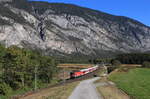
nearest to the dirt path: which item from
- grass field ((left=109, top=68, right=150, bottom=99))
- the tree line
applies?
grass field ((left=109, top=68, right=150, bottom=99))

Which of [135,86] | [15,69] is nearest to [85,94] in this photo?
[135,86]

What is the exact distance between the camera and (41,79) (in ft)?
334

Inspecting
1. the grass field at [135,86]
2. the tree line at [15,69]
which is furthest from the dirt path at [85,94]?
the tree line at [15,69]

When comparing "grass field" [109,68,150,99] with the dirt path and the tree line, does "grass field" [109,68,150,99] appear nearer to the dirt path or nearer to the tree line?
the dirt path

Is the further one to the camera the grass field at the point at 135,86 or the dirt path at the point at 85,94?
the grass field at the point at 135,86

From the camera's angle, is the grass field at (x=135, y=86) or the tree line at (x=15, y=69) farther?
the tree line at (x=15, y=69)

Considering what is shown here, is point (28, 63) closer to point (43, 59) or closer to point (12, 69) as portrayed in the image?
point (12, 69)

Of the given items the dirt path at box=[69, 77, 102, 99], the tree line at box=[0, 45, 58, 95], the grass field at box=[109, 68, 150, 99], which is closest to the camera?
the dirt path at box=[69, 77, 102, 99]

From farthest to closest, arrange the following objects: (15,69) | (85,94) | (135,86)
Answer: (15,69), (135,86), (85,94)

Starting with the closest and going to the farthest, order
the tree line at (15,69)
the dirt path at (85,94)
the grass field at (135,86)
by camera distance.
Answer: the dirt path at (85,94), the grass field at (135,86), the tree line at (15,69)

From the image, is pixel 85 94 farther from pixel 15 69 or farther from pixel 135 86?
pixel 15 69

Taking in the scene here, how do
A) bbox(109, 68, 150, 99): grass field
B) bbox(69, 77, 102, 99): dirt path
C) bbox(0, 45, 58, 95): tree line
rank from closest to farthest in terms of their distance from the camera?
1. bbox(69, 77, 102, 99): dirt path
2. bbox(109, 68, 150, 99): grass field
3. bbox(0, 45, 58, 95): tree line

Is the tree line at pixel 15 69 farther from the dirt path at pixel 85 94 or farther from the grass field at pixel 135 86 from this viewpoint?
the grass field at pixel 135 86

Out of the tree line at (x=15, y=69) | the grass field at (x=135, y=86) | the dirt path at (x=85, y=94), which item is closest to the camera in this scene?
the dirt path at (x=85, y=94)
